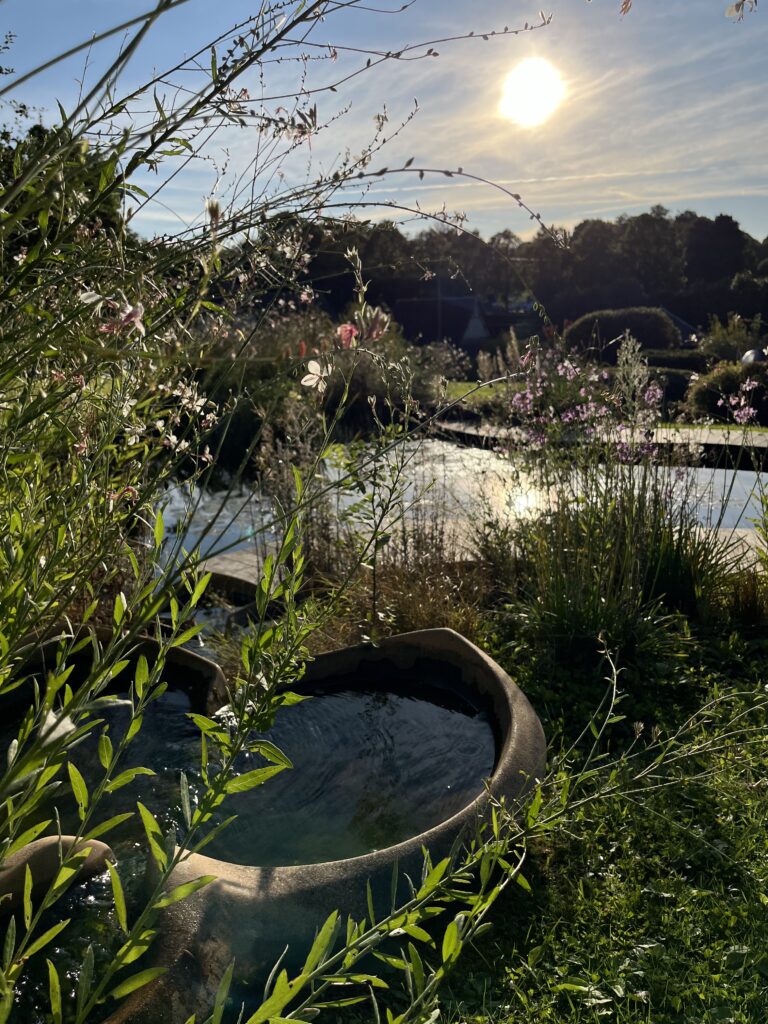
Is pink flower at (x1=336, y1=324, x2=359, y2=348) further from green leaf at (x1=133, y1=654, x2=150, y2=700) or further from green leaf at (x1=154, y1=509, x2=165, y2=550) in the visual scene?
green leaf at (x1=133, y1=654, x2=150, y2=700)

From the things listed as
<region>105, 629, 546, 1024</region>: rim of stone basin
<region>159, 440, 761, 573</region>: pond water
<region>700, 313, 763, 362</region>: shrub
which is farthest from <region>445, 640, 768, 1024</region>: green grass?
<region>700, 313, 763, 362</region>: shrub

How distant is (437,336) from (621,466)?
2809 centimetres

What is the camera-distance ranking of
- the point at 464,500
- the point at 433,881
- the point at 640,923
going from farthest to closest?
the point at 464,500 < the point at 640,923 < the point at 433,881

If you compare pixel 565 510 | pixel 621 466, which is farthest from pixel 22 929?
pixel 621 466

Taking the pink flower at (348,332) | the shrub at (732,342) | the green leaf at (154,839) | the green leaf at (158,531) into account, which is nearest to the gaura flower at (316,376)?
the pink flower at (348,332)

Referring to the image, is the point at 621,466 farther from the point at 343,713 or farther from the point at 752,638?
the point at 343,713

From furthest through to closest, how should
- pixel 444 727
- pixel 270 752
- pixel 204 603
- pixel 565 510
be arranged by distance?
pixel 204 603 → pixel 565 510 → pixel 444 727 → pixel 270 752

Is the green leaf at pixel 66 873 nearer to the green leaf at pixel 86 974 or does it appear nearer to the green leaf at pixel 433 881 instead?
the green leaf at pixel 86 974

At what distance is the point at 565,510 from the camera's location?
4.45 metres

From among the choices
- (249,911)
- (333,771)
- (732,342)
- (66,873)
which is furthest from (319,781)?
(732,342)

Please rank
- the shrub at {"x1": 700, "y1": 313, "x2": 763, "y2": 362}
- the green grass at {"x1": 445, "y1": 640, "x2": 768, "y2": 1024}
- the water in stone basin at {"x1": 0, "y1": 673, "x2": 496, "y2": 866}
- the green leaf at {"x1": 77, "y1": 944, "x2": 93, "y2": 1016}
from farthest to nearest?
the shrub at {"x1": 700, "y1": 313, "x2": 763, "y2": 362} < the water in stone basin at {"x1": 0, "y1": 673, "x2": 496, "y2": 866} < the green grass at {"x1": 445, "y1": 640, "x2": 768, "y2": 1024} < the green leaf at {"x1": 77, "y1": 944, "x2": 93, "y2": 1016}

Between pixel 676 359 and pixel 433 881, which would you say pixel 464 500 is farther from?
pixel 676 359

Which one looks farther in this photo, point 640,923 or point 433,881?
point 640,923

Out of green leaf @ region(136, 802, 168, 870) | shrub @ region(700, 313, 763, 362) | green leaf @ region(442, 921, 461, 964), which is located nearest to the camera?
green leaf @ region(442, 921, 461, 964)
